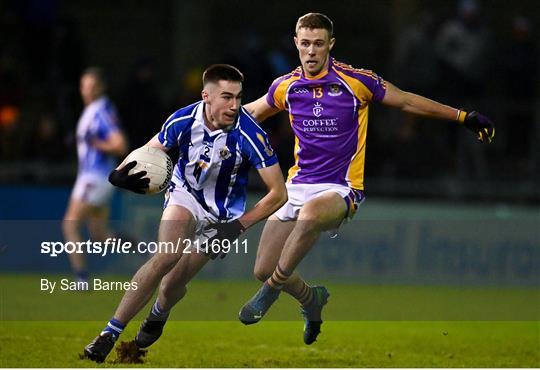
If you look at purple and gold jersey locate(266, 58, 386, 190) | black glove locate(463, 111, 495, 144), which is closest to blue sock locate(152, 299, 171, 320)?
purple and gold jersey locate(266, 58, 386, 190)

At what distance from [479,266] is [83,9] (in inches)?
413

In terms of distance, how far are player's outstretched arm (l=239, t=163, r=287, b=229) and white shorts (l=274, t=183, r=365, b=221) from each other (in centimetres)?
79

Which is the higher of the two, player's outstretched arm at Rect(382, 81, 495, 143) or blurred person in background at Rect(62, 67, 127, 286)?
player's outstretched arm at Rect(382, 81, 495, 143)

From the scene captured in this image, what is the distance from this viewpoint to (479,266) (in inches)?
615

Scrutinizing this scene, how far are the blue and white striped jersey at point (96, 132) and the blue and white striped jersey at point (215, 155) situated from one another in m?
5.64

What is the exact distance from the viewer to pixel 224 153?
33.6 ft

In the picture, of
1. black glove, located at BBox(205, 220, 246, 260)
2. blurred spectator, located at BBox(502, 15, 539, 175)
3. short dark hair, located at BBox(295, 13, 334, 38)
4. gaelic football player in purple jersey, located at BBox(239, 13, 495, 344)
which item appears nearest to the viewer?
black glove, located at BBox(205, 220, 246, 260)

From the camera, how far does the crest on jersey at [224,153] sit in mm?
10219

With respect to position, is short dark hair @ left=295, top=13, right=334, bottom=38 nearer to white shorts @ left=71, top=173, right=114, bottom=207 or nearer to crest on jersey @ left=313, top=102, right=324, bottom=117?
crest on jersey @ left=313, top=102, right=324, bottom=117

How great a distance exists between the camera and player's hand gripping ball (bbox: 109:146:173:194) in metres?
9.96

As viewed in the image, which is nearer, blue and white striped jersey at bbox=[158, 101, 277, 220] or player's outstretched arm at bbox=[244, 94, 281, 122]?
blue and white striped jersey at bbox=[158, 101, 277, 220]

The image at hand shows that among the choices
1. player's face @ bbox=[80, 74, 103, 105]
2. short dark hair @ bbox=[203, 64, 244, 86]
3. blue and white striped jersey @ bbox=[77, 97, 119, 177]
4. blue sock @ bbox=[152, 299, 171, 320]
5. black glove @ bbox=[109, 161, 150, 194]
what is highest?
short dark hair @ bbox=[203, 64, 244, 86]

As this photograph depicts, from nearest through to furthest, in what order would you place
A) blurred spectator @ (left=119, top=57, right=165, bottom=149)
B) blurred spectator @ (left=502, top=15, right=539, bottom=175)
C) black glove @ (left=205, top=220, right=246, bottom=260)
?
black glove @ (left=205, top=220, right=246, bottom=260) < blurred spectator @ (left=119, top=57, right=165, bottom=149) < blurred spectator @ (left=502, top=15, right=539, bottom=175)

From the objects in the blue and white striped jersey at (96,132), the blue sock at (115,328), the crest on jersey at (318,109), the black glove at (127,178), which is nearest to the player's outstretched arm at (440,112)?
the crest on jersey at (318,109)
